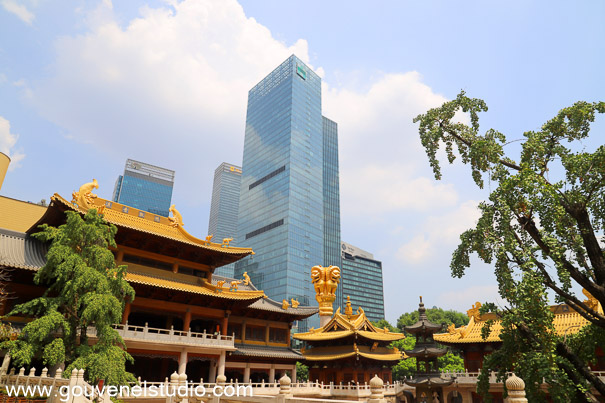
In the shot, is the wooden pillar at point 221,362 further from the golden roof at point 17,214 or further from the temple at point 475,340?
the golden roof at point 17,214

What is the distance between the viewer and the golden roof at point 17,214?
27656mm

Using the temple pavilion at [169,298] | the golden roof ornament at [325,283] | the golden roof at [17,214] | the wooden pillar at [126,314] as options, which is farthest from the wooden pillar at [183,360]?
the golden roof ornament at [325,283]

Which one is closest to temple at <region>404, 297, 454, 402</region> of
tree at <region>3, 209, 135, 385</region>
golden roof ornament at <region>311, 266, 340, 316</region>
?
golden roof ornament at <region>311, 266, 340, 316</region>

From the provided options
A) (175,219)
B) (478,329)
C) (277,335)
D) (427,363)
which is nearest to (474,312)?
(478,329)

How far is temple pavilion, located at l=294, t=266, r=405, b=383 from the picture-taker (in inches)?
1284

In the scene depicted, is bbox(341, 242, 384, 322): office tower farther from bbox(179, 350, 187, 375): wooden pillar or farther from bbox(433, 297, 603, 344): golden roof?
bbox(179, 350, 187, 375): wooden pillar

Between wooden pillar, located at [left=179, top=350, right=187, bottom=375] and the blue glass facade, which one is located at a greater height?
the blue glass facade

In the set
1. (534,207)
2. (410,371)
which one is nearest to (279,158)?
(410,371)

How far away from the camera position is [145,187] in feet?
518

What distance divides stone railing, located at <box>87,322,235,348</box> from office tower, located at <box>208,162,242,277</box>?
150917mm

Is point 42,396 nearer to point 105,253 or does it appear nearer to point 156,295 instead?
point 105,253

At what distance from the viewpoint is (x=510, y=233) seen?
12.0 meters

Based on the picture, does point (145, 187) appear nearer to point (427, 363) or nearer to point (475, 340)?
point (475, 340)

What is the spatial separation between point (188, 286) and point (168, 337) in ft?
11.9
